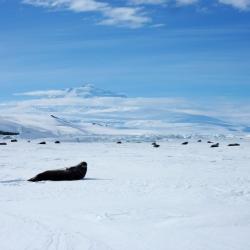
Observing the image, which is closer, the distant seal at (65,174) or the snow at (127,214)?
the snow at (127,214)

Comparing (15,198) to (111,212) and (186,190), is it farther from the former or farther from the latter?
(186,190)

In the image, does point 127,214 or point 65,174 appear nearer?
point 127,214

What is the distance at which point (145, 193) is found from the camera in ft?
35.0

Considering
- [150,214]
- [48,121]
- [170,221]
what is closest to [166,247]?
[170,221]

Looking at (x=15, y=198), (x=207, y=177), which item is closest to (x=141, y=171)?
(x=207, y=177)

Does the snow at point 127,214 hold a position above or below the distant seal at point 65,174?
above

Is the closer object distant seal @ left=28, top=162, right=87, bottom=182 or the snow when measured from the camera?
the snow

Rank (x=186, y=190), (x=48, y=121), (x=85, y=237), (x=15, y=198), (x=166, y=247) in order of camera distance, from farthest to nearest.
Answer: (x=48, y=121) → (x=186, y=190) → (x=15, y=198) → (x=85, y=237) → (x=166, y=247)

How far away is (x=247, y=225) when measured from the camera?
7.27 m

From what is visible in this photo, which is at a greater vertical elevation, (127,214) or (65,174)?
(127,214)

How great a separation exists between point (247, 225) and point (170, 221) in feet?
3.60

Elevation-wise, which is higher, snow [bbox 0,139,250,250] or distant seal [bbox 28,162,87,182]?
snow [bbox 0,139,250,250]

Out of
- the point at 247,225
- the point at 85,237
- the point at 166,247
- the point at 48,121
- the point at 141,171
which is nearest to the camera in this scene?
the point at 166,247

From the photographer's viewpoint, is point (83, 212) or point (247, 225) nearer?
point (247, 225)
